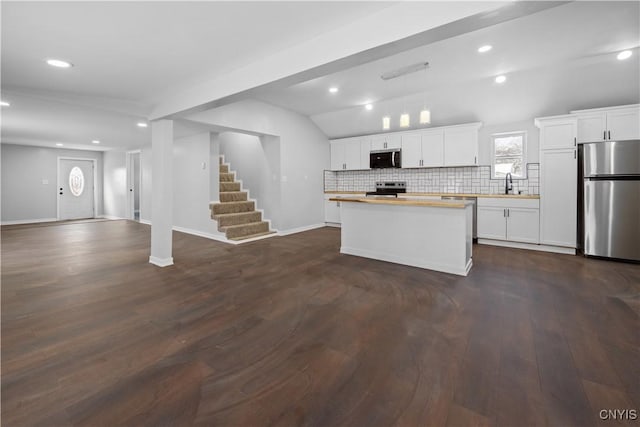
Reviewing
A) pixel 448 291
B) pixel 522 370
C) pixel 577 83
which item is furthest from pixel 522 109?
pixel 522 370

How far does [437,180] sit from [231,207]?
4.58m

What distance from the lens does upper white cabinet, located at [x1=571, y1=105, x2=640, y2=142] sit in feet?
13.8

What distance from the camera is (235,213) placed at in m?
6.42

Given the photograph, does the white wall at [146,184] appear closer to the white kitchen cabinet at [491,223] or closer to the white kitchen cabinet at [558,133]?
the white kitchen cabinet at [491,223]

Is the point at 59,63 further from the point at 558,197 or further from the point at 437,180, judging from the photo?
the point at 558,197

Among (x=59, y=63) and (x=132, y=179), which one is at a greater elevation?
(x=59, y=63)

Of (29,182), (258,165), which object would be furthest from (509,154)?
(29,182)

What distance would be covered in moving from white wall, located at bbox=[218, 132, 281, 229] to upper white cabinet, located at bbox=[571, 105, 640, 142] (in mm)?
5228

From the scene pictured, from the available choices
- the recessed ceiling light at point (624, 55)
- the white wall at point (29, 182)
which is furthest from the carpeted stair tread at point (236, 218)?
the white wall at point (29, 182)

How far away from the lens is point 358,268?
3.94 meters

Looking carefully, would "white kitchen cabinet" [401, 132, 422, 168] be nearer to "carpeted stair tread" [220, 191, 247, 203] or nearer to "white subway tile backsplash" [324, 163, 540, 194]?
"white subway tile backsplash" [324, 163, 540, 194]

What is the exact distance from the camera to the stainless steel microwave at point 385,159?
21.3 feet

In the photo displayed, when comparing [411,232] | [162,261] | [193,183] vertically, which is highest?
[193,183]

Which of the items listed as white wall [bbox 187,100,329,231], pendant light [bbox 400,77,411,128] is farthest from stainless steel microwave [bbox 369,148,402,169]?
white wall [bbox 187,100,329,231]
